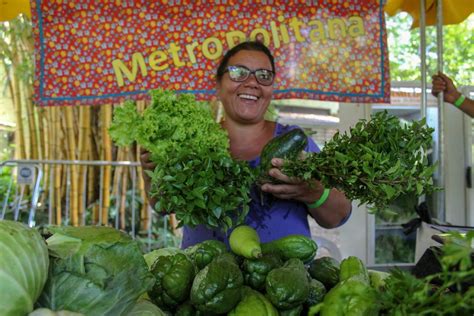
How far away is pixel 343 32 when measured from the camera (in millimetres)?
3936

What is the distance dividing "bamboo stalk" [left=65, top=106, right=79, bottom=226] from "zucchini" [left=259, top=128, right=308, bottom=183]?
4060mm

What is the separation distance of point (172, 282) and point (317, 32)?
3033 mm

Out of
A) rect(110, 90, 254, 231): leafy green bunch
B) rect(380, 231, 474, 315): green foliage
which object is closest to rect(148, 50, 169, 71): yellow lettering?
rect(110, 90, 254, 231): leafy green bunch

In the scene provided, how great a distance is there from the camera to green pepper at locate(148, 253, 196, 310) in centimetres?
144

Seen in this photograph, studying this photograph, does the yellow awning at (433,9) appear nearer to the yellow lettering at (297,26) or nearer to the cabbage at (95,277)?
the yellow lettering at (297,26)

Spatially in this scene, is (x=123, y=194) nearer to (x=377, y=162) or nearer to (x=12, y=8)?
(x=12, y=8)

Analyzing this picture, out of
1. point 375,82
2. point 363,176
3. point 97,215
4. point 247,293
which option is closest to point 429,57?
point 375,82

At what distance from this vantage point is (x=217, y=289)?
1.33 metres

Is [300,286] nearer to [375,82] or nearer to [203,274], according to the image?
[203,274]

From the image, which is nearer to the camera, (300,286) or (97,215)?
(300,286)

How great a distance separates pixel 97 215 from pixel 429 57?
5.78 m

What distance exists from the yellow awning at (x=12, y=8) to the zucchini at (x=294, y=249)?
3.23 m

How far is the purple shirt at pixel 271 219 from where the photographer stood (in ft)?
7.35

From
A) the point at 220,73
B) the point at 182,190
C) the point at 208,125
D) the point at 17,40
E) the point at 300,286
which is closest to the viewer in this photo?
the point at 300,286
